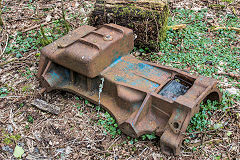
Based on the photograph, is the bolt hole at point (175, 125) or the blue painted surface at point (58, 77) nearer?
the bolt hole at point (175, 125)

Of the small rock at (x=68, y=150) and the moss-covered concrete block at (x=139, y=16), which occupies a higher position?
the moss-covered concrete block at (x=139, y=16)

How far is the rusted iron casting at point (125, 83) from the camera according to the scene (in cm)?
299

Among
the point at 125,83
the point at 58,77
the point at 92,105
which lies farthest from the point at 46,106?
the point at 125,83

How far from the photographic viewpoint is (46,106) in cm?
375

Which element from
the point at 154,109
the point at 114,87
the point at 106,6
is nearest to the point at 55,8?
the point at 106,6

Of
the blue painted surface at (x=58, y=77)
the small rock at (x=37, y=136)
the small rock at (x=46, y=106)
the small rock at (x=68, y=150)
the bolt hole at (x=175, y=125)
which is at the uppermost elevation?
the bolt hole at (x=175, y=125)

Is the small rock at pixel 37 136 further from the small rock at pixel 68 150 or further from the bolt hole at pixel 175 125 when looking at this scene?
the bolt hole at pixel 175 125

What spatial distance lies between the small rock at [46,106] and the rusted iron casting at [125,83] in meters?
0.24

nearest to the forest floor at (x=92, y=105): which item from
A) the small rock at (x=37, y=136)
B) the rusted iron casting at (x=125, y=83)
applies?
the small rock at (x=37, y=136)

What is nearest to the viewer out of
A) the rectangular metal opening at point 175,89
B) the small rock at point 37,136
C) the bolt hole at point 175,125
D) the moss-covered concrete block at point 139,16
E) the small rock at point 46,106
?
the bolt hole at point 175,125

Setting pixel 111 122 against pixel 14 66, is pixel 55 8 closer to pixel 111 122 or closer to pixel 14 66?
pixel 14 66

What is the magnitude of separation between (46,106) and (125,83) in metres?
1.35

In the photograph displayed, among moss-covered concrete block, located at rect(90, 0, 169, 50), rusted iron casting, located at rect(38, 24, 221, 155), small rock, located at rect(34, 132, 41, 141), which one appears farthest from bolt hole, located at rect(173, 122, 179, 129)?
moss-covered concrete block, located at rect(90, 0, 169, 50)

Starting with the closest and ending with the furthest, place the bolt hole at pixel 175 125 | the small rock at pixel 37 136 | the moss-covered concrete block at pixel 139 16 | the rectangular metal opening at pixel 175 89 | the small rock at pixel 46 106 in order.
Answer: the bolt hole at pixel 175 125 < the rectangular metal opening at pixel 175 89 < the small rock at pixel 37 136 < the small rock at pixel 46 106 < the moss-covered concrete block at pixel 139 16
